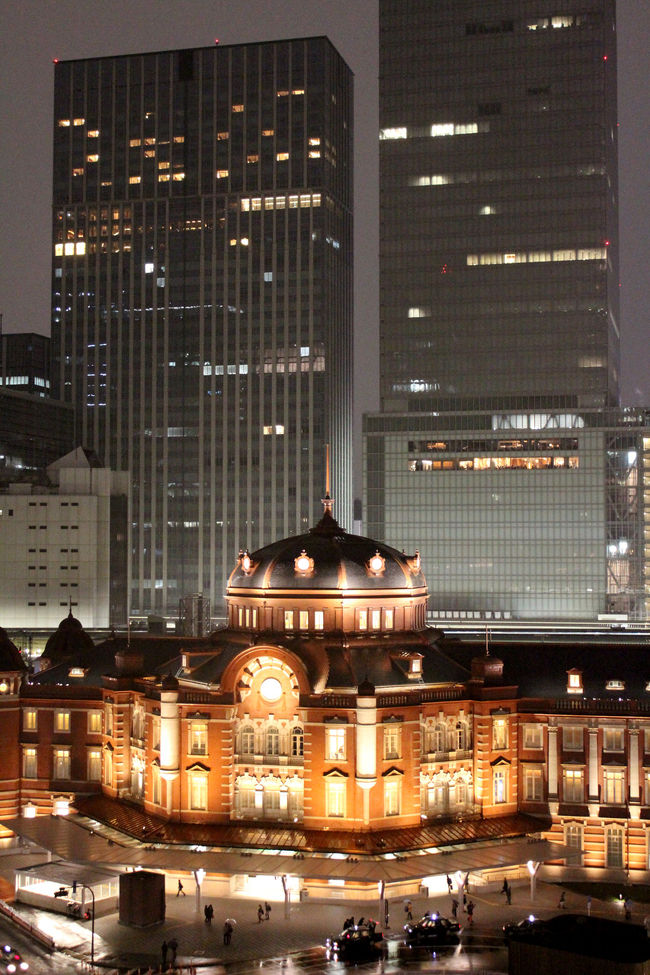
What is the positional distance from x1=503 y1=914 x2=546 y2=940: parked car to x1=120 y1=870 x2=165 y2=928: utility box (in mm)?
21760

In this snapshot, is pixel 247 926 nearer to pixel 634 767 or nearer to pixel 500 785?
pixel 500 785

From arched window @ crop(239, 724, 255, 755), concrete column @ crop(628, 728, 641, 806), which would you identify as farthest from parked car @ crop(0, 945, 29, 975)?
concrete column @ crop(628, 728, 641, 806)

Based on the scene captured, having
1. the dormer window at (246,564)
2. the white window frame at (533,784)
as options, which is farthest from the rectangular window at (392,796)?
the dormer window at (246,564)

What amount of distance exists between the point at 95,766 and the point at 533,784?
Result: 1416 inches

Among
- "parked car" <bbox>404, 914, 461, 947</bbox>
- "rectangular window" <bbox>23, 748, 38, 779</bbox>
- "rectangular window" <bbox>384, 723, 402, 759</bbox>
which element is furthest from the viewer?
"rectangular window" <bbox>23, 748, 38, 779</bbox>

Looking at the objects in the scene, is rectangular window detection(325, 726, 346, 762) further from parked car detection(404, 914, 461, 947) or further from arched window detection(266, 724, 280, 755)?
parked car detection(404, 914, 461, 947)

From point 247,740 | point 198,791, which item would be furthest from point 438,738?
point 198,791

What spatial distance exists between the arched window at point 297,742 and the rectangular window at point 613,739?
2294cm

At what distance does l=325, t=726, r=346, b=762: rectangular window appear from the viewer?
95.4 metres

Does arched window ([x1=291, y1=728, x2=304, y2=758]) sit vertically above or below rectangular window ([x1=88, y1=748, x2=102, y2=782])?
above

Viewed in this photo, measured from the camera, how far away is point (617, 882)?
306 ft

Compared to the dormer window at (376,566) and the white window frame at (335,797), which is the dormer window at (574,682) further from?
the white window frame at (335,797)

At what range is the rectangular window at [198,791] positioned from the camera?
98250mm

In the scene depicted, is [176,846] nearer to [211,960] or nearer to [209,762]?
[209,762]
